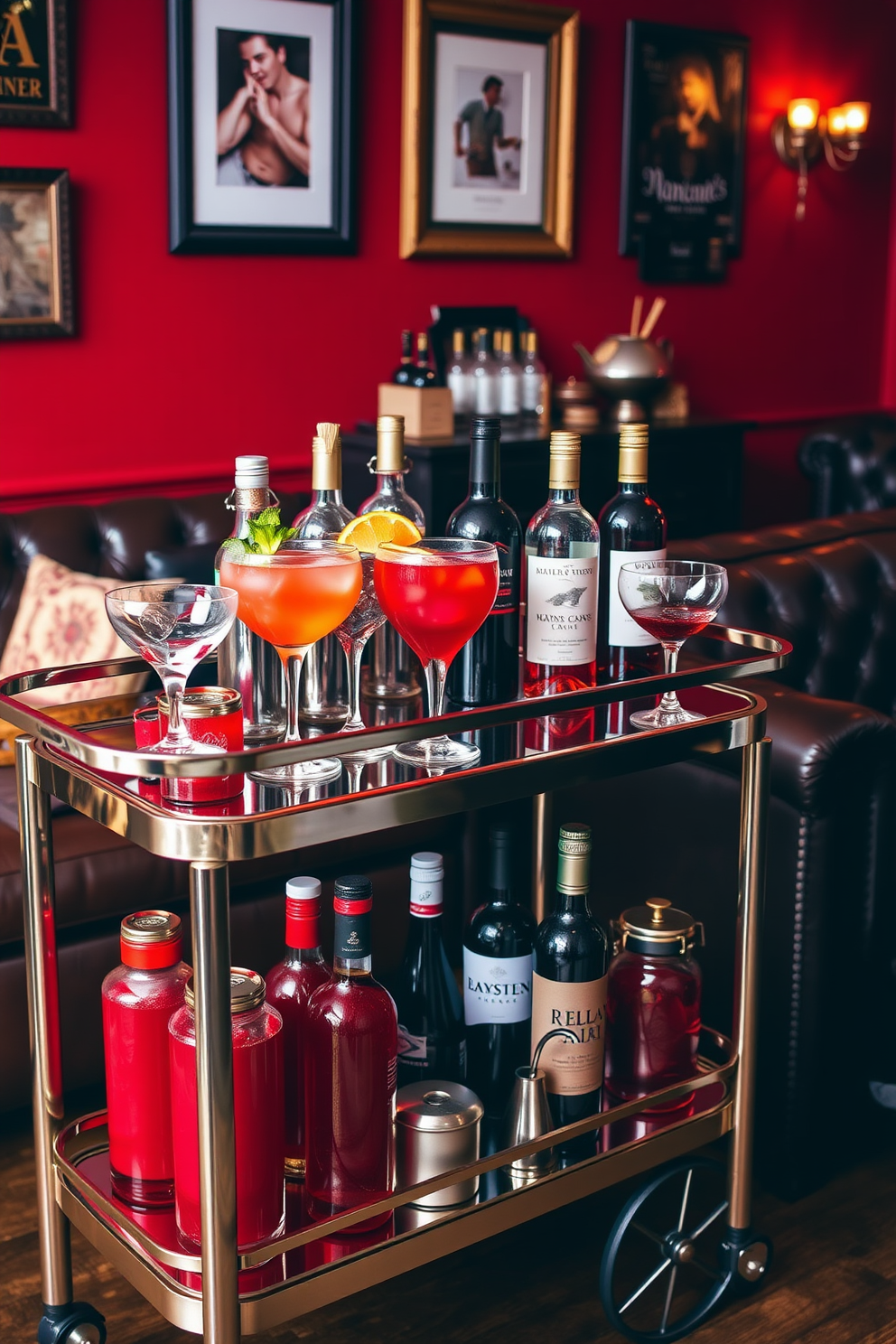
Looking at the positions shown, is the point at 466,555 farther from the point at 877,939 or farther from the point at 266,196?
the point at 266,196

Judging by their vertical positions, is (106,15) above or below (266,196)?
above

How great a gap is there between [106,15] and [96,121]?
0.79 ft

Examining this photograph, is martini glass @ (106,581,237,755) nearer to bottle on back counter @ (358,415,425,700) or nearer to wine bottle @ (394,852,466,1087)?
bottle on back counter @ (358,415,425,700)

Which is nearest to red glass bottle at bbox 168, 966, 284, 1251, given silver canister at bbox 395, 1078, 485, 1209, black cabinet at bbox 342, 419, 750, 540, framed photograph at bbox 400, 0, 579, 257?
silver canister at bbox 395, 1078, 485, 1209

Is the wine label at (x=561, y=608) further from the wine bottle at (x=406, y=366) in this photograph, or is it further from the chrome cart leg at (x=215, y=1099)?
the wine bottle at (x=406, y=366)

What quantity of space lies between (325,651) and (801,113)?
Answer: 160 inches

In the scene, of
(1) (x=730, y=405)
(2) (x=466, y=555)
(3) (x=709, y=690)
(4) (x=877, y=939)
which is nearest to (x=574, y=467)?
(2) (x=466, y=555)

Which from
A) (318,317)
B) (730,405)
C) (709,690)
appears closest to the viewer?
(709,690)

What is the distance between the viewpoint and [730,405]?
16.3ft

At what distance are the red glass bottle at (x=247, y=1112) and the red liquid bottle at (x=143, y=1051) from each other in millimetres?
53

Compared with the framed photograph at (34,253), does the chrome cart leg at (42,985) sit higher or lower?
lower

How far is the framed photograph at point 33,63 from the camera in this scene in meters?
3.15

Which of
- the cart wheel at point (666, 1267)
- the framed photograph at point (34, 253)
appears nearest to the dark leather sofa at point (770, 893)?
the cart wheel at point (666, 1267)

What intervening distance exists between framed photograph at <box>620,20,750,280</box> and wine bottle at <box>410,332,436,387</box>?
41.8 inches
